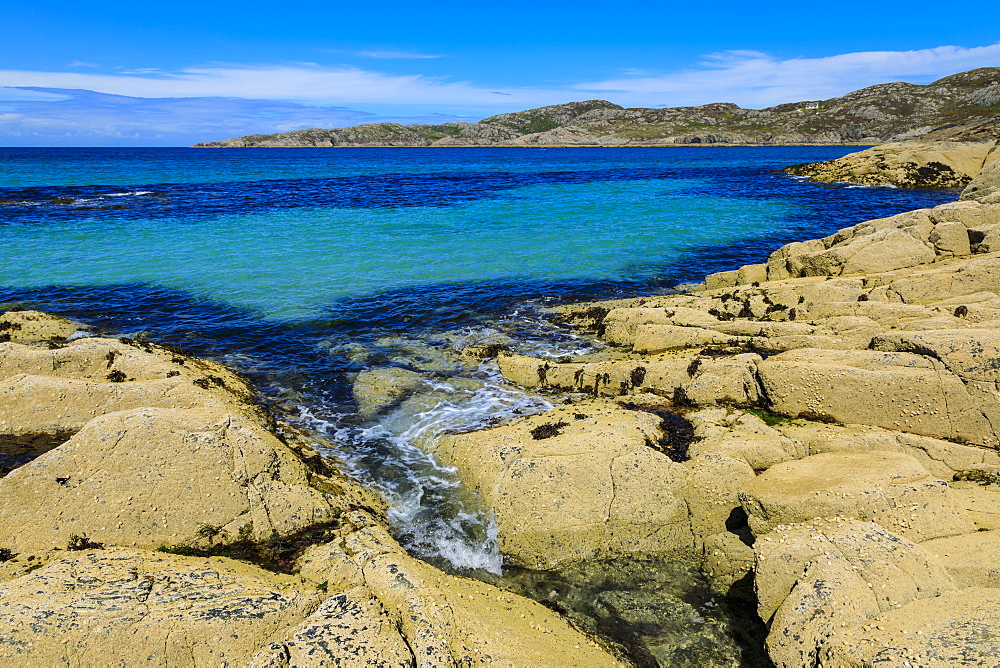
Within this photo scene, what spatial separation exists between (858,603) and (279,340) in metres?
18.3

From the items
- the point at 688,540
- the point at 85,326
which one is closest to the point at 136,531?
the point at 688,540

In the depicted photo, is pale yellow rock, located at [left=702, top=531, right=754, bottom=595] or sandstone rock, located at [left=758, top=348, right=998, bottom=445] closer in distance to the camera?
pale yellow rock, located at [left=702, top=531, right=754, bottom=595]

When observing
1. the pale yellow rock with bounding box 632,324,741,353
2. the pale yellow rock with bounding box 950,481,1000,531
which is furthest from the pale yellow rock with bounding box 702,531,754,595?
the pale yellow rock with bounding box 632,324,741,353

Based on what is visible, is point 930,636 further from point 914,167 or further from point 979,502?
point 914,167

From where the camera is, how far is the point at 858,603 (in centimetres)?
712

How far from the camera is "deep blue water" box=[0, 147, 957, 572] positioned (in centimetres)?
1909

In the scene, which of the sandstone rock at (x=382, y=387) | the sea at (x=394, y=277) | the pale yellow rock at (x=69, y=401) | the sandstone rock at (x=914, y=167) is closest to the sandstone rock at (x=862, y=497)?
the sea at (x=394, y=277)

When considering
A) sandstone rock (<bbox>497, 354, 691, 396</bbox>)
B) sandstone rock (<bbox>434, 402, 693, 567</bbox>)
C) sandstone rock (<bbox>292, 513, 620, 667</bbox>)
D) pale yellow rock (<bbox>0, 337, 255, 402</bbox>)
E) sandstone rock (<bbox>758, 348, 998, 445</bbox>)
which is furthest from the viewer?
sandstone rock (<bbox>497, 354, 691, 396</bbox>)

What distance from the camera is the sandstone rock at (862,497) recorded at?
8.38 meters

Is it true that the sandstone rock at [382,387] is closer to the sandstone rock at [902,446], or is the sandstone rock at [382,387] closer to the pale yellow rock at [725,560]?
the pale yellow rock at [725,560]

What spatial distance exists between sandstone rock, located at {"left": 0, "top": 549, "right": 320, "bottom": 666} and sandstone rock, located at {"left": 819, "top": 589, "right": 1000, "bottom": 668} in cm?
670

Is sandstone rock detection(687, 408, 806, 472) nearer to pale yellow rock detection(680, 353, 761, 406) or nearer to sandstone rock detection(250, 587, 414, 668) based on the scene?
pale yellow rock detection(680, 353, 761, 406)

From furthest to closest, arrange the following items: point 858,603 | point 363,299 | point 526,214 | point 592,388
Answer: point 526,214, point 363,299, point 592,388, point 858,603

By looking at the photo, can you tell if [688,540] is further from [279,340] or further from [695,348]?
[279,340]
